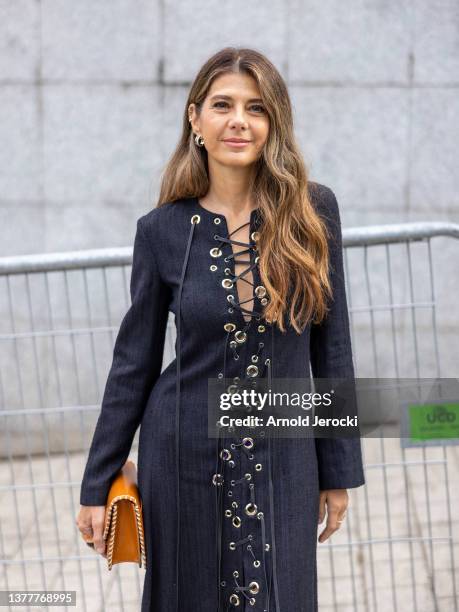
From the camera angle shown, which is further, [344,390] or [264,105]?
[344,390]

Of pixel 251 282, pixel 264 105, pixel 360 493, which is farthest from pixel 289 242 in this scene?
pixel 360 493

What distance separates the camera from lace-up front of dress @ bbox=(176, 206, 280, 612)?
6.15 feet

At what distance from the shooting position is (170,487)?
1.96 m

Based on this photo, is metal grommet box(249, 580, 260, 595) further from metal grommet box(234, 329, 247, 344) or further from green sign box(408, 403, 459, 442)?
green sign box(408, 403, 459, 442)

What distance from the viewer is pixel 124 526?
6.53 ft

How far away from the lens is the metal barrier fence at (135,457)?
3061 millimetres

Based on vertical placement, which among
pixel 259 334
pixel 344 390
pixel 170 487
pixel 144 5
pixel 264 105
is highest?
pixel 144 5

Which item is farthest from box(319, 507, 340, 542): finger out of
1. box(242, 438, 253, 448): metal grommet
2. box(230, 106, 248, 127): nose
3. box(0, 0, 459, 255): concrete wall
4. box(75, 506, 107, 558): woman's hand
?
box(0, 0, 459, 255): concrete wall

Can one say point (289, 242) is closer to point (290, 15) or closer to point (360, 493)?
point (360, 493)

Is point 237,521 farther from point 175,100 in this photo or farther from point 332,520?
point 175,100

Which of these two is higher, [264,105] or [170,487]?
[264,105]

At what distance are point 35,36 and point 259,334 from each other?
3.52 metres

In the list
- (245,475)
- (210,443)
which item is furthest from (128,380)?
(245,475)

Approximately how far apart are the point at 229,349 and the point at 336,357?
296 millimetres
